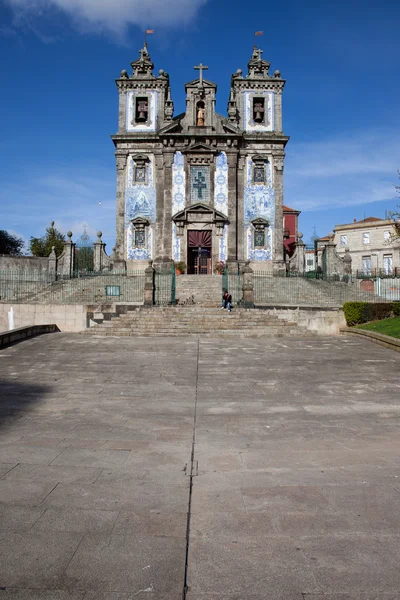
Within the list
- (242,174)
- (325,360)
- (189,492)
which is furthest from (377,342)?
(242,174)

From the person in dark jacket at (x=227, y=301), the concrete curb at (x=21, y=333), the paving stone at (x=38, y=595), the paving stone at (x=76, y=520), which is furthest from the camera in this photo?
the person in dark jacket at (x=227, y=301)

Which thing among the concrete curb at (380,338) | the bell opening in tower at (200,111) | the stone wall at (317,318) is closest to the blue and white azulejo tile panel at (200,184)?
the bell opening in tower at (200,111)

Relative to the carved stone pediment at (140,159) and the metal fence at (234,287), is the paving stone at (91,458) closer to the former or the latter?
the metal fence at (234,287)

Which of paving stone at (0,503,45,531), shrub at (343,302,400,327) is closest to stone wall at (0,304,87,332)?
shrub at (343,302,400,327)

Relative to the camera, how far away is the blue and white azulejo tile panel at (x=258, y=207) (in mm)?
33281

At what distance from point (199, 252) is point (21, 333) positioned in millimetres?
20076

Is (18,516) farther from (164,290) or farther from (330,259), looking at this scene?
(330,259)

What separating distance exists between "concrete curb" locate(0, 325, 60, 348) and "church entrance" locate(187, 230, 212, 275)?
16.4m

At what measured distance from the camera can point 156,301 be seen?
22.0 m

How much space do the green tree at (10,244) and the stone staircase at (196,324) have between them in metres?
45.5

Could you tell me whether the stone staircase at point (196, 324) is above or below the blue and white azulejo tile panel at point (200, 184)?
below

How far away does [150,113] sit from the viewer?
3400cm

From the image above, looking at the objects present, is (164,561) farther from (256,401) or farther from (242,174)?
(242,174)

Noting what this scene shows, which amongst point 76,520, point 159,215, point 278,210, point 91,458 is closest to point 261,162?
point 278,210
